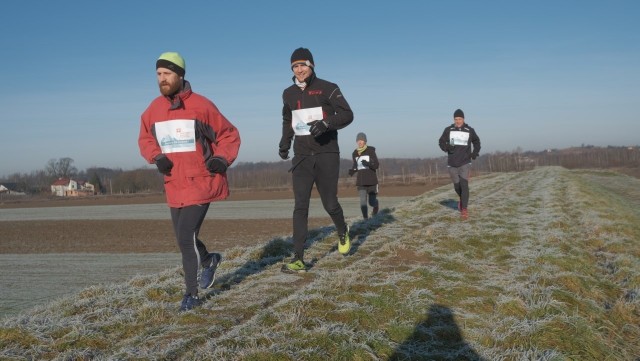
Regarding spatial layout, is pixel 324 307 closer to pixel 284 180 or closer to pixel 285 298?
pixel 285 298

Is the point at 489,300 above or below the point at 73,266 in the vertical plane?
above

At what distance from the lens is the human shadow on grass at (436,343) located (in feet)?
12.5

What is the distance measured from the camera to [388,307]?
185 inches

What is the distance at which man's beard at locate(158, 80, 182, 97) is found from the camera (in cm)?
480

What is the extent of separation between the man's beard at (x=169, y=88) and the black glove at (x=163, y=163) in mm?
595

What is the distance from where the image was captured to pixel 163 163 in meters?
4.78

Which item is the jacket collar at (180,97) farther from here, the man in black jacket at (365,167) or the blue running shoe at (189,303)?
the man in black jacket at (365,167)

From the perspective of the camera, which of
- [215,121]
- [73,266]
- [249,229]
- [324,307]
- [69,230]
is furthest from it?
[69,230]

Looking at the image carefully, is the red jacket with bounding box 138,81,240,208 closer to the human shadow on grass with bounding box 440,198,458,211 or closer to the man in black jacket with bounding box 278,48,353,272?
the man in black jacket with bounding box 278,48,353,272

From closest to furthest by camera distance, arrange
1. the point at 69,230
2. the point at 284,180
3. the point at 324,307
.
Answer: the point at 324,307
the point at 69,230
the point at 284,180

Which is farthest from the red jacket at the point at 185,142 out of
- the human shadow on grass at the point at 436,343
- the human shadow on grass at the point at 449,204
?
the human shadow on grass at the point at 449,204

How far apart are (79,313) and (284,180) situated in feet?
319

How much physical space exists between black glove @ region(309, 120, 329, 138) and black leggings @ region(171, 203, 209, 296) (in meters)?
1.63

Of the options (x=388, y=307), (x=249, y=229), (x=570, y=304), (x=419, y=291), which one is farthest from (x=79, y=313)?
(x=249, y=229)
